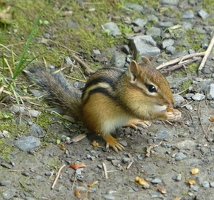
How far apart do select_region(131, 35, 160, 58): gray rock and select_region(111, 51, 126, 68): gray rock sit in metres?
0.12

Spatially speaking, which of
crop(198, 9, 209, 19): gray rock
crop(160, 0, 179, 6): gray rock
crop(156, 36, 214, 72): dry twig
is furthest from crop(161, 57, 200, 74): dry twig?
crop(160, 0, 179, 6): gray rock

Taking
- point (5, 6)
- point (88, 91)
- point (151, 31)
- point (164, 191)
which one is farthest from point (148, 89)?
point (5, 6)

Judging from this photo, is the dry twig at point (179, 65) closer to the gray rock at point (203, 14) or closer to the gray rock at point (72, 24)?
the gray rock at point (203, 14)

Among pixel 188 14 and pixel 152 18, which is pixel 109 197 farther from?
pixel 188 14

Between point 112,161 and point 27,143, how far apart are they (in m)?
0.65

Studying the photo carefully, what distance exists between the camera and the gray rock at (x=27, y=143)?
4266 mm

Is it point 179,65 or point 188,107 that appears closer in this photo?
point 188,107

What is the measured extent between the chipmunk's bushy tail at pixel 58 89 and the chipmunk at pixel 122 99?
0.34 feet

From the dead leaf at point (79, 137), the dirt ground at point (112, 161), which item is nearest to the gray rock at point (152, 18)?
the dirt ground at point (112, 161)

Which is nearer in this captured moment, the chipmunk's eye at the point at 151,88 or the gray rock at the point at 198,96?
the chipmunk's eye at the point at 151,88

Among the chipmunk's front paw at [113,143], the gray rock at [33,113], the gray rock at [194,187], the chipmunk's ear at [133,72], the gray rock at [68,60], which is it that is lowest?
the gray rock at [194,187]

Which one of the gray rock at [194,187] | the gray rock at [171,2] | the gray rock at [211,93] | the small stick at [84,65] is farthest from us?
the gray rock at [171,2]

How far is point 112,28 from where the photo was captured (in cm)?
576

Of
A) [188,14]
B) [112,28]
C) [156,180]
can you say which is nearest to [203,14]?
[188,14]
